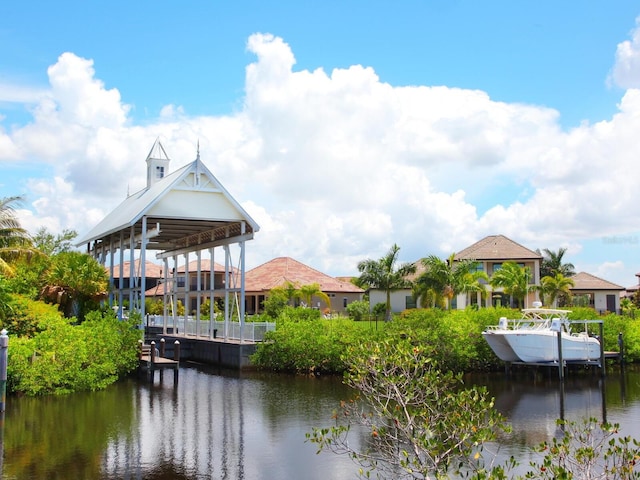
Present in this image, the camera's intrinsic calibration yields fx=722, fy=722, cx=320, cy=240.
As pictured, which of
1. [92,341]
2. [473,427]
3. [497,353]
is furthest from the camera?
[497,353]

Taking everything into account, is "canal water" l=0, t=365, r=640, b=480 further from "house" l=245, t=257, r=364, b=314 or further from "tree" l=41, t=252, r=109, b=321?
"house" l=245, t=257, r=364, b=314

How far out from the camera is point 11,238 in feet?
113

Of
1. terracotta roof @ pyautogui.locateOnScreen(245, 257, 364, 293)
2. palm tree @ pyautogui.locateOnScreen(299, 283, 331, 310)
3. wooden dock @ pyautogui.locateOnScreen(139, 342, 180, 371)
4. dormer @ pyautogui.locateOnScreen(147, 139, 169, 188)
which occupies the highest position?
dormer @ pyautogui.locateOnScreen(147, 139, 169, 188)

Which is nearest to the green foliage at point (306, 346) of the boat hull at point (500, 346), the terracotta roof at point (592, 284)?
the boat hull at point (500, 346)

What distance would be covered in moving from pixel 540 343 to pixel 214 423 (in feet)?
51.9

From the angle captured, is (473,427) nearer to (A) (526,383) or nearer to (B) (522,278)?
(A) (526,383)

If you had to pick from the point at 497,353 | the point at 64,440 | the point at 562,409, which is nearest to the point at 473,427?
the point at 64,440

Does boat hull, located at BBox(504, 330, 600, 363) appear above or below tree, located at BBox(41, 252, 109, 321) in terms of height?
below

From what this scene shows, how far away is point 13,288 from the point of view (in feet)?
86.8

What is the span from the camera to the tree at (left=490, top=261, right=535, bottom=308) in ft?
165

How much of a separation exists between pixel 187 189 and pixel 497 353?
14293 millimetres

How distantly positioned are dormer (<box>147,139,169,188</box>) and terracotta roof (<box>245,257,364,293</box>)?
16.5 m

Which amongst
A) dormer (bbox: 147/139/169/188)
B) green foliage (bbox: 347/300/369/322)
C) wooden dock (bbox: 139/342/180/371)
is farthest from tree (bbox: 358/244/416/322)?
wooden dock (bbox: 139/342/180/371)

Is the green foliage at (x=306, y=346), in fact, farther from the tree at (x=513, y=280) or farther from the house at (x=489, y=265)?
the house at (x=489, y=265)
